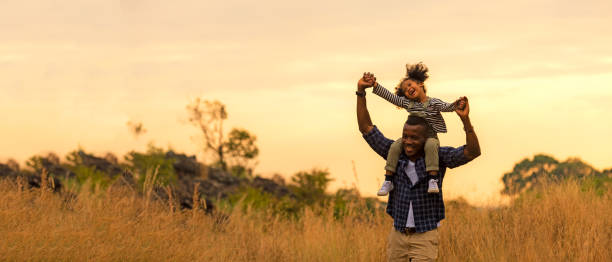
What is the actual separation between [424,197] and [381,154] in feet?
2.05

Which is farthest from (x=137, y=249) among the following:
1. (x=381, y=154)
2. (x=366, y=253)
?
(x=381, y=154)

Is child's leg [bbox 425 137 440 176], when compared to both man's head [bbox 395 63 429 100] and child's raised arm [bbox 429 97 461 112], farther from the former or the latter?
man's head [bbox 395 63 429 100]

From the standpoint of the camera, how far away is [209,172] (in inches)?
878

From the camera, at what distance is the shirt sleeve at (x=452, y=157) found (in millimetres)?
6051

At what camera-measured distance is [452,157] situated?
20.0ft

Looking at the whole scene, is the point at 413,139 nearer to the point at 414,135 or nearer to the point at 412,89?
the point at 414,135

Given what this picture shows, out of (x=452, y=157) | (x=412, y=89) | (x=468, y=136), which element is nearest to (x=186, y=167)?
(x=412, y=89)

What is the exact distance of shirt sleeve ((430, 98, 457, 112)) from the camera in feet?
19.4

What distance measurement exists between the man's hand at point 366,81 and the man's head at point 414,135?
0.47m

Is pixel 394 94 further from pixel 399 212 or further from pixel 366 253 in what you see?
pixel 366 253

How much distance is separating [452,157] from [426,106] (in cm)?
51

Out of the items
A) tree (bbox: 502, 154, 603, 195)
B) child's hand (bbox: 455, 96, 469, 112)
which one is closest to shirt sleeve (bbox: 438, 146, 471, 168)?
child's hand (bbox: 455, 96, 469, 112)

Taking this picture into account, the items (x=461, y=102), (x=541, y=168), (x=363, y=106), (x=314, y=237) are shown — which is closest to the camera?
(x=461, y=102)

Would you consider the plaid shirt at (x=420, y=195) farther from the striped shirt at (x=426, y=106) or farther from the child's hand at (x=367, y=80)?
the child's hand at (x=367, y=80)
